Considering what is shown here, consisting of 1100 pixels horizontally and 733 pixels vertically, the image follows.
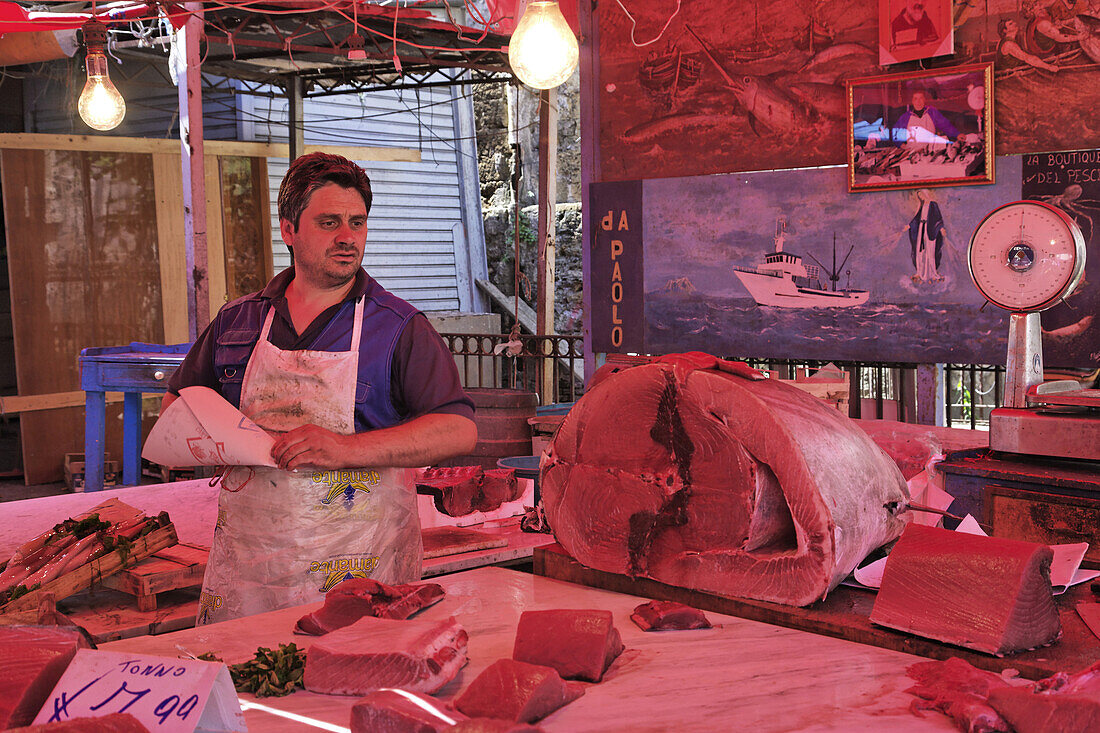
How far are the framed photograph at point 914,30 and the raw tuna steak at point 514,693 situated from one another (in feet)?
15.9

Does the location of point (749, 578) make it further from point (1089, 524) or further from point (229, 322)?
point (229, 322)

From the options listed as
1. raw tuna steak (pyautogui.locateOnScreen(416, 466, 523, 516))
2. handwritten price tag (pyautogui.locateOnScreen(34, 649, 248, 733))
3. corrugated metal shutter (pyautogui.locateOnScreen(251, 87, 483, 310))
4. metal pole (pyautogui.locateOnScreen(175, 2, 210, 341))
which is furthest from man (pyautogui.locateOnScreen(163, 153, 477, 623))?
corrugated metal shutter (pyautogui.locateOnScreen(251, 87, 483, 310))

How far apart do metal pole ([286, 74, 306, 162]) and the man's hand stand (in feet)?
35.1

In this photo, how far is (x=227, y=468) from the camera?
2.93m

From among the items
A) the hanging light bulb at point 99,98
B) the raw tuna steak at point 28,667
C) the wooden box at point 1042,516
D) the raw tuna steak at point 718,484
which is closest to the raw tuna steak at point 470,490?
the raw tuna steak at point 718,484

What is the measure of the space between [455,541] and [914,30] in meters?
4.00

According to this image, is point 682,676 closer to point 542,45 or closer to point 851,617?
point 851,617

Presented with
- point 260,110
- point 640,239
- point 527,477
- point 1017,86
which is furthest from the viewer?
point 260,110

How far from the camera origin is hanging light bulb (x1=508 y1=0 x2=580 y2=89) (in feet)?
17.6

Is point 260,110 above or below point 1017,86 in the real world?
above

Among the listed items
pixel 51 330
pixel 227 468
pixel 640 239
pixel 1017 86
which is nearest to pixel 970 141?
pixel 1017 86

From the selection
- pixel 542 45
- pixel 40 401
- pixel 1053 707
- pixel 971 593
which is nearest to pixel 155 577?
pixel 971 593

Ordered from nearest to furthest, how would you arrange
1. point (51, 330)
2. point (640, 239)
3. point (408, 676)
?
1. point (408, 676)
2. point (640, 239)
3. point (51, 330)

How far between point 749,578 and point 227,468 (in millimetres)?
1670
